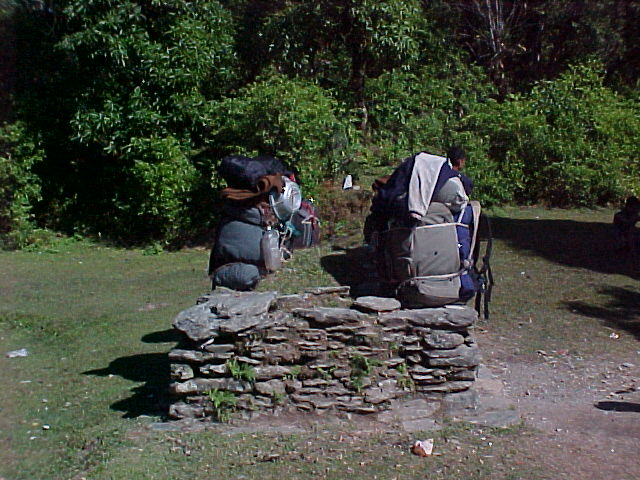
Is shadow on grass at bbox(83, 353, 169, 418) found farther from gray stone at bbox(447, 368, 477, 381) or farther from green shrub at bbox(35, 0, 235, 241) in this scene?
green shrub at bbox(35, 0, 235, 241)

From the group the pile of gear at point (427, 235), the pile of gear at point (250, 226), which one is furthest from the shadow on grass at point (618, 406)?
the pile of gear at point (250, 226)

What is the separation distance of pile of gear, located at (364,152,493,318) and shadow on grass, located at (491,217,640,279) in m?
4.07

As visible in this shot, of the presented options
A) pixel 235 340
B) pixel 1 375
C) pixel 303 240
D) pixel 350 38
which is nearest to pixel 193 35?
pixel 350 38

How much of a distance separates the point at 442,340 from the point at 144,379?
2.66 meters

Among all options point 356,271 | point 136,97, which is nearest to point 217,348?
point 356,271

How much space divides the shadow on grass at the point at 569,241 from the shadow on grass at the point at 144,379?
5313mm

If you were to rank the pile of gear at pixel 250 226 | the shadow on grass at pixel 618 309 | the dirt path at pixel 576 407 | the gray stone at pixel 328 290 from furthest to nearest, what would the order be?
the shadow on grass at pixel 618 309 → the pile of gear at pixel 250 226 → the gray stone at pixel 328 290 → the dirt path at pixel 576 407

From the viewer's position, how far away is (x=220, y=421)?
557 centimetres

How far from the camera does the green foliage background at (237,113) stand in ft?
44.5

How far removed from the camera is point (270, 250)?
7148 millimetres

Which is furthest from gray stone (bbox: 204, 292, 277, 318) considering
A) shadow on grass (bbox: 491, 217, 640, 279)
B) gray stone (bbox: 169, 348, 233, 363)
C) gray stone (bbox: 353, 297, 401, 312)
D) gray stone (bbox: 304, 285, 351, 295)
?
shadow on grass (bbox: 491, 217, 640, 279)

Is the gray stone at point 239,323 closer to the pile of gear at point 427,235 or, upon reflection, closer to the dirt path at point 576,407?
the pile of gear at point 427,235

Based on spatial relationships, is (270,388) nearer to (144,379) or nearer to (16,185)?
(144,379)

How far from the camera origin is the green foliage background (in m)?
13.6
